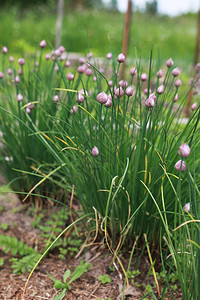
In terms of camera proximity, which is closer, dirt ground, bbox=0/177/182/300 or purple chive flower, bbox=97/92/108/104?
purple chive flower, bbox=97/92/108/104

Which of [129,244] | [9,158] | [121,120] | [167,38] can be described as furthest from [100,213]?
[167,38]

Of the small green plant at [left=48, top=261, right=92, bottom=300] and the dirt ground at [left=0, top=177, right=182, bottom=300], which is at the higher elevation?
the small green plant at [left=48, top=261, right=92, bottom=300]

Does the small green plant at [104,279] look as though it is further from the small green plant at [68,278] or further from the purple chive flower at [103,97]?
the purple chive flower at [103,97]

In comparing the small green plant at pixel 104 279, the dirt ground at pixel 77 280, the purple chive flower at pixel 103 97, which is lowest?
the dirt ground at pixel 77 280

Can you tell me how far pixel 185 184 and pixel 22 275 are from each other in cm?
89

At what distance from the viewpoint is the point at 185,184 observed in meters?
1.48

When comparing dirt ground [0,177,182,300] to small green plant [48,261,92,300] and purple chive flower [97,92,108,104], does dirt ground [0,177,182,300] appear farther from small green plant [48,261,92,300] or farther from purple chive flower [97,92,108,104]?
purple chive flower [97,92,108,104]

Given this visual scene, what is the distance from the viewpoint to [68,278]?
1.57m

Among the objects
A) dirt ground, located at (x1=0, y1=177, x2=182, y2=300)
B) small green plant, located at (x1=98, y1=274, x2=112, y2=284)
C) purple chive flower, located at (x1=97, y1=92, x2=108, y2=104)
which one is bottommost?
dirt ground, located at (x1=0, y1=177, x2=182, y2=300)

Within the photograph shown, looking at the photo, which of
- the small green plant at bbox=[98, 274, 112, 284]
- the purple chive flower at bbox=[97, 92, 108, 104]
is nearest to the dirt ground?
the small green plant at bbox=[98, 274, 112, 284]

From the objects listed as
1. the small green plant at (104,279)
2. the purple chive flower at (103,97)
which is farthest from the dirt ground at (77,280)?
the purple chive flower at (103,97)

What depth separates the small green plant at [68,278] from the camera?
1.44 meters

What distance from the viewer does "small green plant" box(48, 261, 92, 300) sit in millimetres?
1437

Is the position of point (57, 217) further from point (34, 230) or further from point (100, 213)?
point (100, 213)
